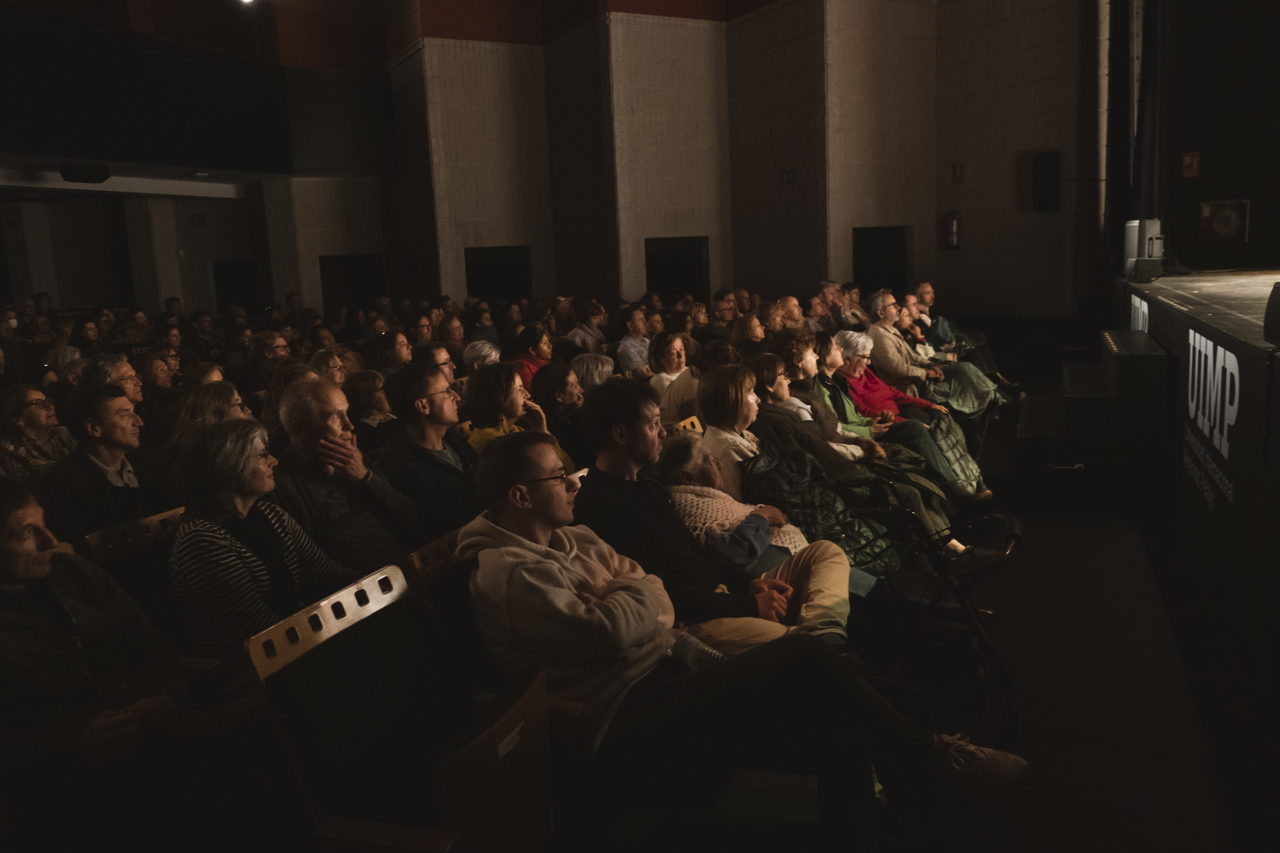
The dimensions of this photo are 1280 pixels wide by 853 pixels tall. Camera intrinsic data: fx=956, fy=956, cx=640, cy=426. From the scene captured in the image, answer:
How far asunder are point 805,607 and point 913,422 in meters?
2.71

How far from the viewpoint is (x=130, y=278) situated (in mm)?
15758

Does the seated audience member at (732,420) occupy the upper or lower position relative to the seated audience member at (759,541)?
upper

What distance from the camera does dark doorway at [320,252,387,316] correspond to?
1294 cm

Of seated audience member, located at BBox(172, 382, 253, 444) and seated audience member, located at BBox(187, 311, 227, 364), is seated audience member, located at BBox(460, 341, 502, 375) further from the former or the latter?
seated audience member, located at BBox(187, 311, 227, 364)

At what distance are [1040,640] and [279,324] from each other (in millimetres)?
7658

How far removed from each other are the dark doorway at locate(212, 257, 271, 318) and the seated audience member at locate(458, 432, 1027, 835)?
42.9 ft

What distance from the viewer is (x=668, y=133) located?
11.1 m

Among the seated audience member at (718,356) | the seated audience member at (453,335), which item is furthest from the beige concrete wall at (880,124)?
the seated audience member at (718,356)

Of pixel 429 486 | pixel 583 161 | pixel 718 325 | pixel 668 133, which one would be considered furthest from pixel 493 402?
pixel 583 161

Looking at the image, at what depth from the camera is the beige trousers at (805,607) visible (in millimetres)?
2354

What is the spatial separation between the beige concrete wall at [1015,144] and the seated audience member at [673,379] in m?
6.05

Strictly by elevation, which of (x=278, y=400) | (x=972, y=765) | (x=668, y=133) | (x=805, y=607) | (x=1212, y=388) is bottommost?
(x=972, y=765)

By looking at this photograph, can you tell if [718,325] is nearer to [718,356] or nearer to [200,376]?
[718,356]

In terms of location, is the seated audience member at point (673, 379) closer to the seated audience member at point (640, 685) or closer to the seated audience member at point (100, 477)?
the seated audience member at point (100, 477)
